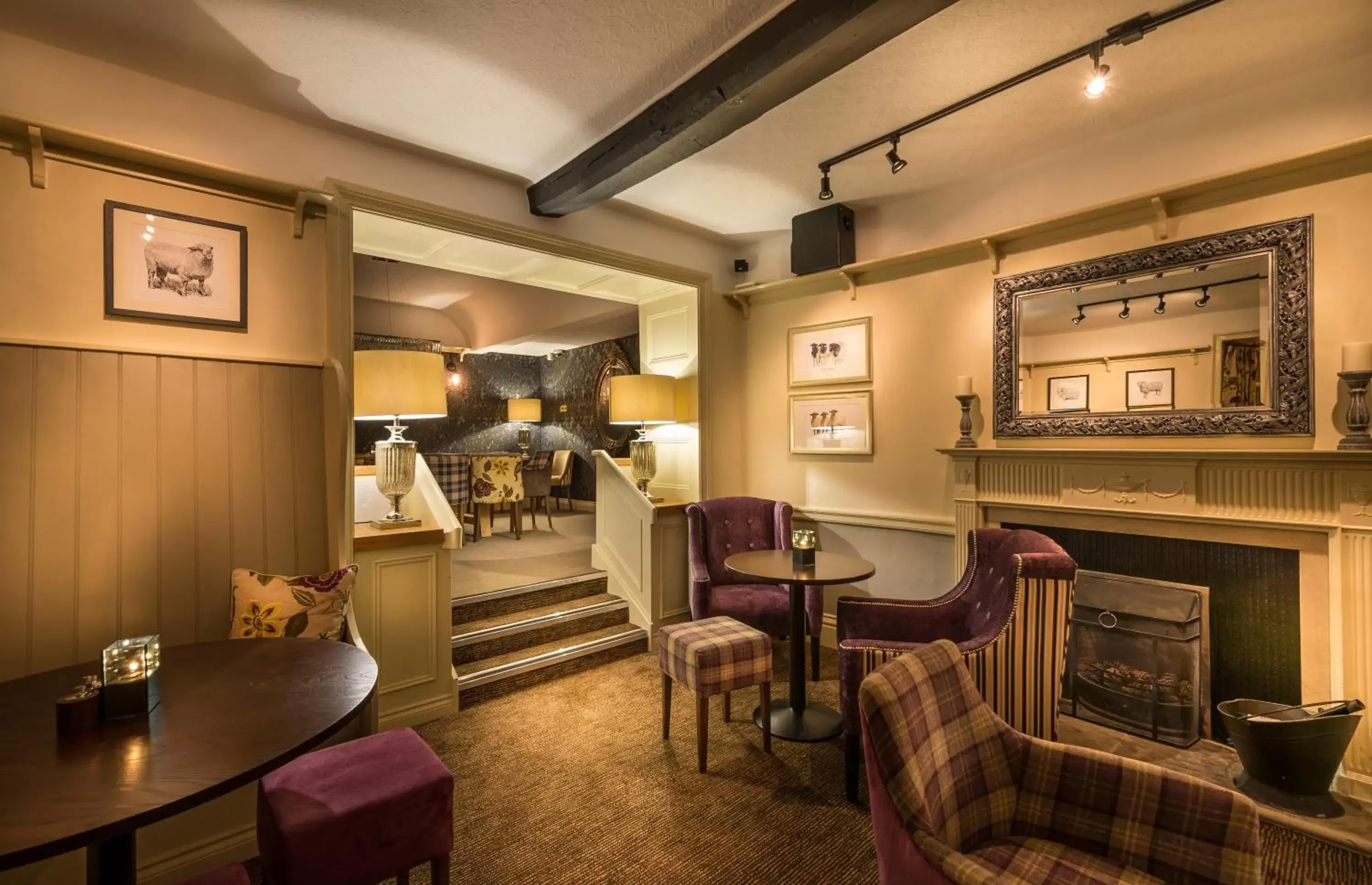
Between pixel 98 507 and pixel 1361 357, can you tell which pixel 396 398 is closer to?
pixel 98 507

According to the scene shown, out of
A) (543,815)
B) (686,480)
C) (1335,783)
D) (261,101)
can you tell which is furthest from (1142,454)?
(261,101)

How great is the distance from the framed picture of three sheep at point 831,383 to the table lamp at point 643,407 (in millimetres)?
841

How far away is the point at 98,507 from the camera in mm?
2035

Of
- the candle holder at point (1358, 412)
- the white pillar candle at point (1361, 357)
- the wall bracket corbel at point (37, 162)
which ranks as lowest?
the candle holder at point (1358, 412)

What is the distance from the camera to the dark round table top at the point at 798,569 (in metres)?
2.57

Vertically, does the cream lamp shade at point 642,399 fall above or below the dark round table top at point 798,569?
above

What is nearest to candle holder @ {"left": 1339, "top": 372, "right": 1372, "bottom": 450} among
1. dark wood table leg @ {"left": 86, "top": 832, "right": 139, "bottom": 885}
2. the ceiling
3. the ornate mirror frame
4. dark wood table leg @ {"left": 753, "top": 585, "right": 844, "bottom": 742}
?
the ornate mirror frame

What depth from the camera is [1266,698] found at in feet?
8.07

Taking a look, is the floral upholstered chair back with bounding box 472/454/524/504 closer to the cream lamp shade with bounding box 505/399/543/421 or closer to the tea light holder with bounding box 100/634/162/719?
the cream lamp shade with bounding box 505/399/543/421

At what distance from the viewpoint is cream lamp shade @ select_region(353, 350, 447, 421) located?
2.82 m

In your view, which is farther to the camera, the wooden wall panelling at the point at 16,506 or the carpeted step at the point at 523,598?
the carpeted step at the point at 523,598

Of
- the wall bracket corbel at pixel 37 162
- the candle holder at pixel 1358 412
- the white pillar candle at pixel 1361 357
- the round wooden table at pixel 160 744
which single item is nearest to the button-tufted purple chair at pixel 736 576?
the round wooden table at pixel 160 744

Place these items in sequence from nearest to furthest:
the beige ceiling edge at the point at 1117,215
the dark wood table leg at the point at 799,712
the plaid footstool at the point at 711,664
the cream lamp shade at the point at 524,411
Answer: the beige ceiling edge at the point at 1117,215 < the plaid footstool at the point at 711,664 < the dark wood table leg at the point at 799,712 < the cream lamp shade at the point at 524,411

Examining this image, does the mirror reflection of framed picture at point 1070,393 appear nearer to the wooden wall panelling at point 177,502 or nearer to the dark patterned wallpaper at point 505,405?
the wooden wall panelling at point 177,502
